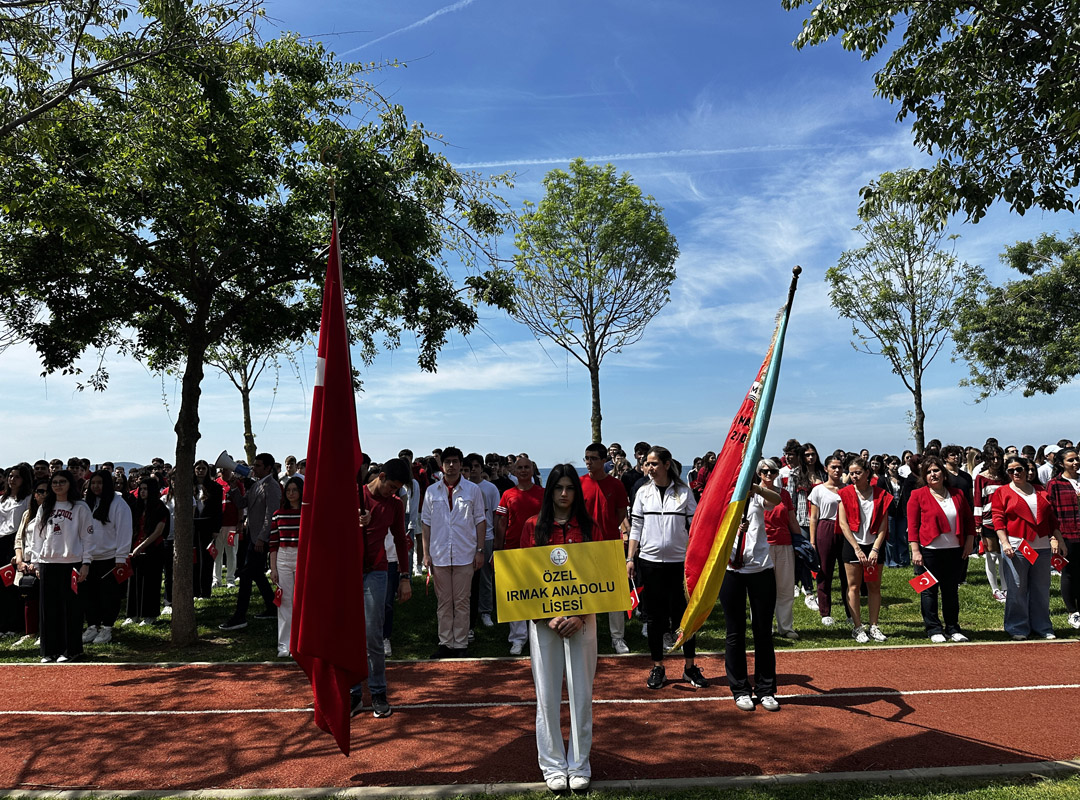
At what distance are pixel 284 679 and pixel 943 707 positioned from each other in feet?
21.7

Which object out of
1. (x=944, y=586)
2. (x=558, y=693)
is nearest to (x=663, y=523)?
(x=558, y=693)

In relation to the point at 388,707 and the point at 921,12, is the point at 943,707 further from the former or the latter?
the point at 921,12

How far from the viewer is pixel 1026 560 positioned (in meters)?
Result: 9.73

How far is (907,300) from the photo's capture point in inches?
1064

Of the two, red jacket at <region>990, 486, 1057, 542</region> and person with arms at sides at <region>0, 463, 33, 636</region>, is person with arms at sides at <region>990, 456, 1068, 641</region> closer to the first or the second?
red jacket at <region>990, 486, 1057, 542</region>

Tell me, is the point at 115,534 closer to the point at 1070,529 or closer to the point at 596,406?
the point at 1070,529

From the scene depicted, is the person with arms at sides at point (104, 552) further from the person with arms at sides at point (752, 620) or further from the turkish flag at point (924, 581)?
the turkish flag at point (924, 581)

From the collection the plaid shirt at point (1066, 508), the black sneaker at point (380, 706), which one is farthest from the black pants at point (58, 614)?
the plaid shirt at point (1066, 508)

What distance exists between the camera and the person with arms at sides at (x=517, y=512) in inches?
373

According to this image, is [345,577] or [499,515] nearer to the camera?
[345,577]

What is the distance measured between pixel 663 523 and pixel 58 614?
759cm

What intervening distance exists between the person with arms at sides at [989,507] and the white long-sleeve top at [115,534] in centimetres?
1226

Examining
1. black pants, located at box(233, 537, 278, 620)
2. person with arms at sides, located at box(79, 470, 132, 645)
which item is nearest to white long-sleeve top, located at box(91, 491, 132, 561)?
person with arms at sides, located at box(79, 470, 132, 645)

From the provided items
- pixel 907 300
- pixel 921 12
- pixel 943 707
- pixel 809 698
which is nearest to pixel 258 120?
pixel 921 12
